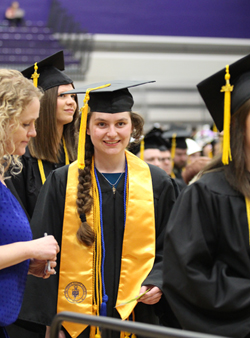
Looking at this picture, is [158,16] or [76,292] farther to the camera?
[158,16]

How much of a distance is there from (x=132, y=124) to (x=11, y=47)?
1073 cm

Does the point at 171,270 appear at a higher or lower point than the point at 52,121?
lower

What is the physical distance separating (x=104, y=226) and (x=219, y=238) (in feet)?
2.62

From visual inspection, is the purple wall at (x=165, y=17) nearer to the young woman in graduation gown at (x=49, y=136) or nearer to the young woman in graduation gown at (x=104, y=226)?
the young woman in graduation gown at (x=49, y=136)

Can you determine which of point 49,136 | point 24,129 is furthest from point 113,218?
point 49,136

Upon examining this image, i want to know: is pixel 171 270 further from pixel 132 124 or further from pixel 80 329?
pixel 132 124

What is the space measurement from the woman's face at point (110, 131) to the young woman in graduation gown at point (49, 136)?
72 centimetres

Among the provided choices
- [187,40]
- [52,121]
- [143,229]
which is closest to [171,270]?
[143,229]

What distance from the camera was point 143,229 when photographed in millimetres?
2264

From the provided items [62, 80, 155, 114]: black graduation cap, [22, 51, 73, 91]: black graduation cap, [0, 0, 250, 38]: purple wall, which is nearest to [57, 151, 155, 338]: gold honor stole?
[62, 80, 155, 114]: black graduation cap

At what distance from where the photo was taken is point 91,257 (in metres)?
2.24

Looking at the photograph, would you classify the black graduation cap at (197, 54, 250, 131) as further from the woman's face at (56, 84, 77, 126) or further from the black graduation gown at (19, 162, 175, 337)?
the woman's face at (56, 84, 77, 126)

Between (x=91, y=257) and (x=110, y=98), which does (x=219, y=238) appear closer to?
(x=91, y=257)

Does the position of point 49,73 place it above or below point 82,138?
above
